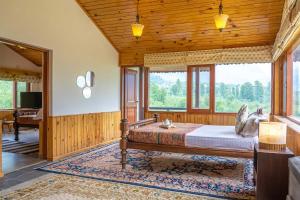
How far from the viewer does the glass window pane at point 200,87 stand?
6508mm

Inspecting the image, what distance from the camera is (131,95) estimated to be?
7820 mm

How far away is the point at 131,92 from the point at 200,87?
2.19 metres

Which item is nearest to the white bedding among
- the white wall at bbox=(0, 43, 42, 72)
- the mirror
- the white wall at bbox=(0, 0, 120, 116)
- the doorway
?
the white wall at bbox=(0, 0, 120, 116)

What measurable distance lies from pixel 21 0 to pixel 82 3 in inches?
59.5

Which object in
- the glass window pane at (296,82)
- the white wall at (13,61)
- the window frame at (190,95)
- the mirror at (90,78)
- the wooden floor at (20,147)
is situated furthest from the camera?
the white wall at (13,61)

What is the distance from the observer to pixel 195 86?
6641mm

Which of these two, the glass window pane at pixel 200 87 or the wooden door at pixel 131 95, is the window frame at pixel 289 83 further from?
the wooden door at pixel 131 95

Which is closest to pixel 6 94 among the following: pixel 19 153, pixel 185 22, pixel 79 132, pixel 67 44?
pixel 19 153

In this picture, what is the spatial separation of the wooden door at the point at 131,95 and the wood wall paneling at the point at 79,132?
53 centimetres

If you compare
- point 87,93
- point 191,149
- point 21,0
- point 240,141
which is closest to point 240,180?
point 240,141

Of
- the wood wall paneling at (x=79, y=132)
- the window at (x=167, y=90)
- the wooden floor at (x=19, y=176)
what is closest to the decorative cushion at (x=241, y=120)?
the window at (x=167, y=90)

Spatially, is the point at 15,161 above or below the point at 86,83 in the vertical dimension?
below

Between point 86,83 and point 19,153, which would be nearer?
point 19,153

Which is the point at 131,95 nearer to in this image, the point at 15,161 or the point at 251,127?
the point at 15,161
